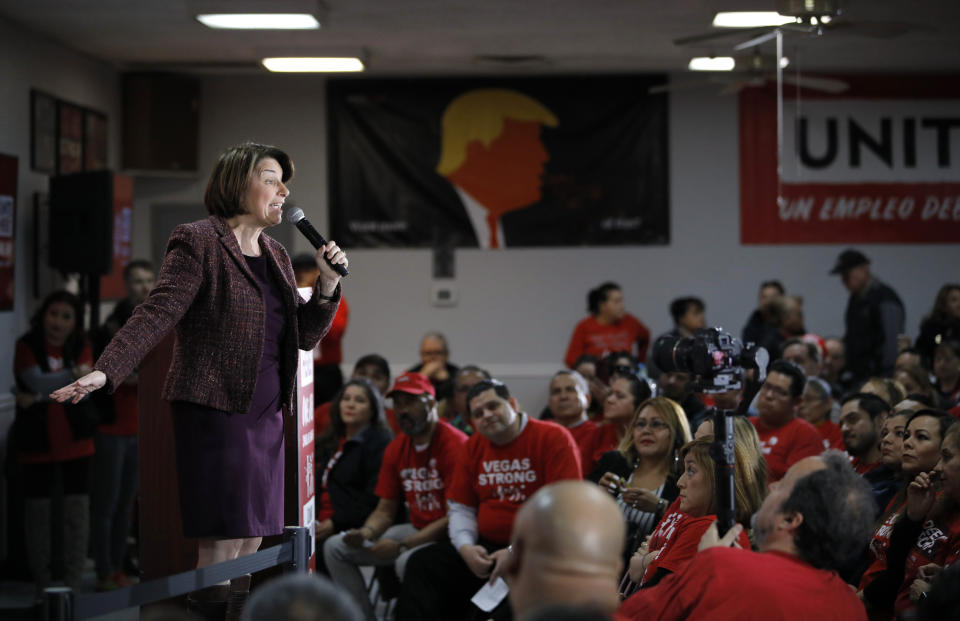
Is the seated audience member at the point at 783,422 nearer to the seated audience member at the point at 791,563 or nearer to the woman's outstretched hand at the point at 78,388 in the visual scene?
the seated audience member at the point at 791,563

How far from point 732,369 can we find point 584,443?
2552 millimetres

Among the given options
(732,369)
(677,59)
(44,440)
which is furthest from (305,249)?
(732,369)

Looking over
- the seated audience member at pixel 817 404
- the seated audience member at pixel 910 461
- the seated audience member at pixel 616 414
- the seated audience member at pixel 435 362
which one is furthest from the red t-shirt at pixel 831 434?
the seated audience member at pixel 435 362

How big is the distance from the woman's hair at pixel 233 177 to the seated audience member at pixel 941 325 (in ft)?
15.9

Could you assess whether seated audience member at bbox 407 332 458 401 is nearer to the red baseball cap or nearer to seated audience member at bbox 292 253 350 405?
seated audience member at bbox 292 253 350 405

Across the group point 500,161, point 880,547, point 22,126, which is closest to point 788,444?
point 880,547

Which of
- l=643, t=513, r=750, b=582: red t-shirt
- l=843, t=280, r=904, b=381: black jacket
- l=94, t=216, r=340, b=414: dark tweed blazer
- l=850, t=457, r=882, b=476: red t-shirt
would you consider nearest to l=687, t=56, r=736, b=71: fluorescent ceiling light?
l=843, t=280, r=904, b=381: black jacket

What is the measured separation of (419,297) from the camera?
859 centimetres

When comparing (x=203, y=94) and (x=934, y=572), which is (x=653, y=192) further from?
(x=934, y=572)

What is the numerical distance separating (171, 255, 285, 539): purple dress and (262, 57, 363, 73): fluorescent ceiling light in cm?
519

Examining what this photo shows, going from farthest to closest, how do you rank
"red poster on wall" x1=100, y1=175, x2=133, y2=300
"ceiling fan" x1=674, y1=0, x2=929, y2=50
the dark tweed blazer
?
"red poster on wall" x1=100, y1=175, x2=133, y2=300
"ceiling fan" x1=674, y1=0, x2=929, y2=50
the dark tweed blazer

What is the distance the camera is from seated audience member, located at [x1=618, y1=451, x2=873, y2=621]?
1.95m

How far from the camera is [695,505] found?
2.90 m

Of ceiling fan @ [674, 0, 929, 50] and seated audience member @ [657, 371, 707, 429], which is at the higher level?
ceiling fan @ [674, 0, 929, 50]
